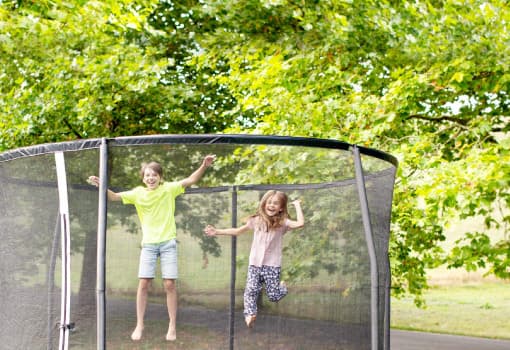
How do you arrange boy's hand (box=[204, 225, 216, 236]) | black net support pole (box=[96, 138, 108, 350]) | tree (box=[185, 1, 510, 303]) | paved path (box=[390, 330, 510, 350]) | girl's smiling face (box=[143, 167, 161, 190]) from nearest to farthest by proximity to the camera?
black net support pole (box=[96, 138, 108, 350]) < girl's smiling face (box=[143, 167, 161, 190]) < boy's hand (box=[204, 225, 216, 236]) < tree (box=[185, 1, 510, 303]) < paved path (box=[390, 330, 510, 350])

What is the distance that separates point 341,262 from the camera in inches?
142

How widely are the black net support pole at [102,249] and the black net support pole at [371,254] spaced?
1.20 m

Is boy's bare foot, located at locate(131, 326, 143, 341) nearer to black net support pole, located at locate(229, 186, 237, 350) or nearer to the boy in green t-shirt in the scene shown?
the boy in green t-shirt

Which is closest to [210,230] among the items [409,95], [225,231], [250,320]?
[225,231]

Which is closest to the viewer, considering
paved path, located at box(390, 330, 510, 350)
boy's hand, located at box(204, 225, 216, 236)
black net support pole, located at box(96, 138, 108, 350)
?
black net support pole, located at box(96, 138, 108, 350)

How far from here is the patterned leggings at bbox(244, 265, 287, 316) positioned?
373 cm

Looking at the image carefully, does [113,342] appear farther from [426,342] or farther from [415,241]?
[426,342]

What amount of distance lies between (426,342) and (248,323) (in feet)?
19.2

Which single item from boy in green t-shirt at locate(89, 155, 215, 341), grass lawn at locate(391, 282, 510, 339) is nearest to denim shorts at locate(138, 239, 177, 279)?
boy in green t-shirt at locate(89, 155, 215, 341)

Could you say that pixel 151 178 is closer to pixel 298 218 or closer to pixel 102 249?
pixel 102 249

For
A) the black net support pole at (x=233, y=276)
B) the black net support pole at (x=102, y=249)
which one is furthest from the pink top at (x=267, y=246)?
the black net support pole at (x=102, y=249)

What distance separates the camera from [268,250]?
3.75 metres

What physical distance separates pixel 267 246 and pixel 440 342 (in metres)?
6.03

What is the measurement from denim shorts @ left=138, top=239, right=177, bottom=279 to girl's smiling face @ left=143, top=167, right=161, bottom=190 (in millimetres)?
282
